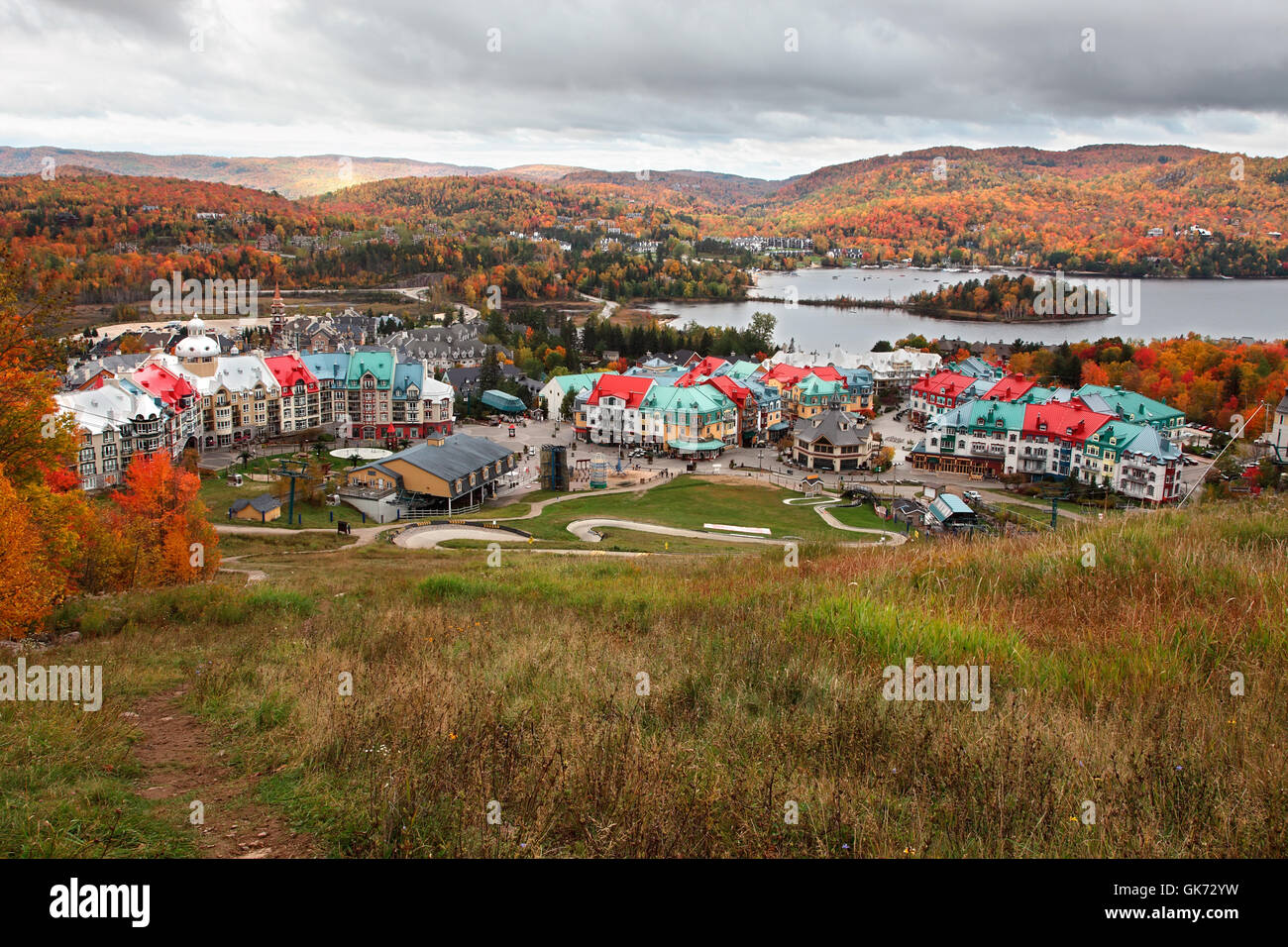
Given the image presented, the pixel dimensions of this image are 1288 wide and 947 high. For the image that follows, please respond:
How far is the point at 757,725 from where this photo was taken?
13.3 feet

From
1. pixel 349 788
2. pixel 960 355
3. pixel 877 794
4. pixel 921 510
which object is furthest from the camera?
pixel 960 355

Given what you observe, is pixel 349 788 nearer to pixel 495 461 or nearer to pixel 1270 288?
pixel 495 461

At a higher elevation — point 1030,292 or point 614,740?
point 1030,292

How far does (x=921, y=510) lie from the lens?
99.8 feet

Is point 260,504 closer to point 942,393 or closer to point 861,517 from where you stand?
point 861,517

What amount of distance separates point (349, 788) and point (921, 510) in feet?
95.0

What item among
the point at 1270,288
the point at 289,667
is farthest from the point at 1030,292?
the point at 289,667

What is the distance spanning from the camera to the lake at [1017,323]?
8200cm

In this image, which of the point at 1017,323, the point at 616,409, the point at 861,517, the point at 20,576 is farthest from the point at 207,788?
the point at 1017,323

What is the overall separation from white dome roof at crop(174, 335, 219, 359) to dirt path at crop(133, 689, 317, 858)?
50.4 metres

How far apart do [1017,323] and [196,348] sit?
7921 centimetres

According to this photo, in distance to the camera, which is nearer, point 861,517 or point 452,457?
point 861,517
